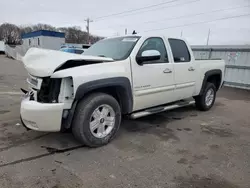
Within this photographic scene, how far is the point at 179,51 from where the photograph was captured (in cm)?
523

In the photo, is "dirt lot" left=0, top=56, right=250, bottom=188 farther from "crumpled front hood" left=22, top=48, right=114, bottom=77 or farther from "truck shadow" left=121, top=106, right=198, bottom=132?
"crumpled front hood" left=22, top=48, right=114, bottom=77

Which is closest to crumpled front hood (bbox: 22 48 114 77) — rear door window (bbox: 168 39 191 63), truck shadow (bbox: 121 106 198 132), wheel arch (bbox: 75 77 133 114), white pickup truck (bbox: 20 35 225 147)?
white pickup truck (bbox: 20 35 225 147)

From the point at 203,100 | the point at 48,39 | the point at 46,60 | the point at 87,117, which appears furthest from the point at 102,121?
the point at 48,39

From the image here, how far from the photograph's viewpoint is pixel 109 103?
3.75 meters

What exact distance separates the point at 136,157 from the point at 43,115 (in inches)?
58.6

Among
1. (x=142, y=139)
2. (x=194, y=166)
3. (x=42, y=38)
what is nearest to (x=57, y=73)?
(x=142, y=139)

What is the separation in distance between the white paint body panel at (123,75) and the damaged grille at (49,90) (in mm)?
73

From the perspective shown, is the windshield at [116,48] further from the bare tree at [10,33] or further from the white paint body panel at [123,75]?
the bare tree at [10,33]

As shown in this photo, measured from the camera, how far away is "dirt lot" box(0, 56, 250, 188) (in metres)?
2.87

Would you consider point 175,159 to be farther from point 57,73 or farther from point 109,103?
point 57,73

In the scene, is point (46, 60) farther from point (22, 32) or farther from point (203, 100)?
point (22, 32)

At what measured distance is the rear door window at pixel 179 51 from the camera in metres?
5.05

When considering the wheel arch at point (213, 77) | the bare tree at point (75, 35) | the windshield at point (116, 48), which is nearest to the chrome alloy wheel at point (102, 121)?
the windshield at point (116, 48)

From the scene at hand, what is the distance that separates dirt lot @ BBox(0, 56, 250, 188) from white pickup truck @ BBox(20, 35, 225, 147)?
42 cm
